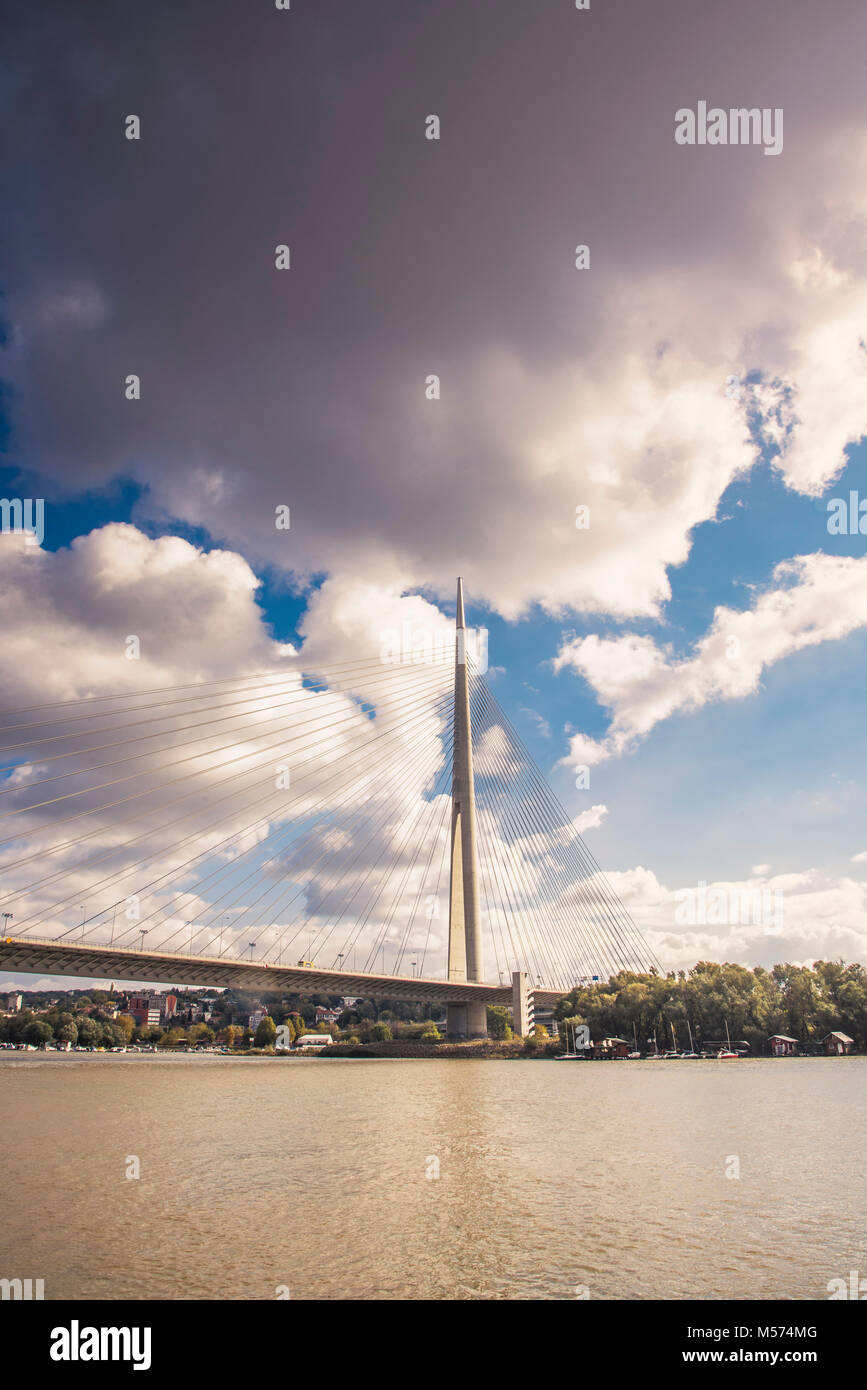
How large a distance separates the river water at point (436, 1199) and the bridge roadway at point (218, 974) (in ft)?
64.9

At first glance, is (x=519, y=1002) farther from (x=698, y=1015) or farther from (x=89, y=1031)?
(x=89, y=1031)

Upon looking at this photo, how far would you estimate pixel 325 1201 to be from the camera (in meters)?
14.0

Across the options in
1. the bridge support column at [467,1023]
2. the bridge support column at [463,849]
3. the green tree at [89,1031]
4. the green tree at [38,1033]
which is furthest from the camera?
the green tree at [89,1031]

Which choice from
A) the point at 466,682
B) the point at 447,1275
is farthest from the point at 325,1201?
the point at 466,682

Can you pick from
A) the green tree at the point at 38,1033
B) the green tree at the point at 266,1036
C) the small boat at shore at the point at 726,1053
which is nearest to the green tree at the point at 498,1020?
the small boat at shore at the point at 726,1053

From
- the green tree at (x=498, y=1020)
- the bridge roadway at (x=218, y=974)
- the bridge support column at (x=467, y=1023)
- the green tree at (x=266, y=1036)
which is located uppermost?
the bridge roadway at (x=218, y=974)

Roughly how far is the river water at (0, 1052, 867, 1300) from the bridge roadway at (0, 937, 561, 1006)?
64.9ft

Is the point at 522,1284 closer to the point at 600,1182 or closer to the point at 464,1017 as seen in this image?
the point at 600,1182

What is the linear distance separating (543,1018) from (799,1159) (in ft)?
420

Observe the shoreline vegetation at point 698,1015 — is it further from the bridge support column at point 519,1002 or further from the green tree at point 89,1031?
the green tree at point 89,1031

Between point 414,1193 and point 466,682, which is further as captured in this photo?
point 466,682

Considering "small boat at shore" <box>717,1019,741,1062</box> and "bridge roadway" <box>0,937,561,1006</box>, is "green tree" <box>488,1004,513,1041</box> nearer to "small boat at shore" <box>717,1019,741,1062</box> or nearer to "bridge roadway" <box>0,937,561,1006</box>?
"bridge roadway" <box>0,937,561,1006</box>

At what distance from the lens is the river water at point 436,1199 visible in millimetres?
9977
